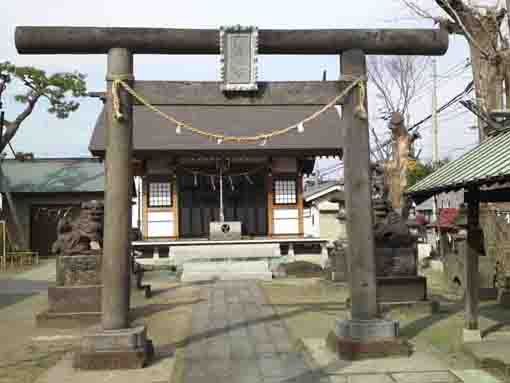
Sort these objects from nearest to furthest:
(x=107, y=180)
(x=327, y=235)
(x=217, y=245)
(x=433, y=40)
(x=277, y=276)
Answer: (x=107, y=180)
(x=433, y=40)
(x=277, y=276)
(x=217, y=245)
(x=327, y=235)

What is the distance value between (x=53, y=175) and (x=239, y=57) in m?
22.0

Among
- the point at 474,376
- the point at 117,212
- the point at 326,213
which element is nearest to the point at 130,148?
the point at 117,212

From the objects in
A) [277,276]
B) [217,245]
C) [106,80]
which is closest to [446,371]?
[106,80]

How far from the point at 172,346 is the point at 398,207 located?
1332 cm

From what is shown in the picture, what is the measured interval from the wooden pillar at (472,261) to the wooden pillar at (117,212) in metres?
5.00

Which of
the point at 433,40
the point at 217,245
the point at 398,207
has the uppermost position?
the point at 433,40

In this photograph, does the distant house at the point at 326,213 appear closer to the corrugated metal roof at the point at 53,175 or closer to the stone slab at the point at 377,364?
the corrugated metal roof at the point at 53,175

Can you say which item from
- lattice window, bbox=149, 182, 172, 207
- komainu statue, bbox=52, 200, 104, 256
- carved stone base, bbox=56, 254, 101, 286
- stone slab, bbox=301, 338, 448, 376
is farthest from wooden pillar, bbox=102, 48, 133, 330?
lattice window, bbox=149, 182, 172, 207

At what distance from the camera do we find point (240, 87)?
692cm

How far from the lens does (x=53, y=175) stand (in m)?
26.5

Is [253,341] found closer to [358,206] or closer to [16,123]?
[358,206]

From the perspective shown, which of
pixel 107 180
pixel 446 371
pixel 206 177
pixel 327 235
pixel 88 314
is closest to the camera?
pixel 446 371

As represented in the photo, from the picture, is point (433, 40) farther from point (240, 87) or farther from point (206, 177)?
point (206, 177)

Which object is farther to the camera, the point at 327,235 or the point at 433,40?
the point at 327,235
